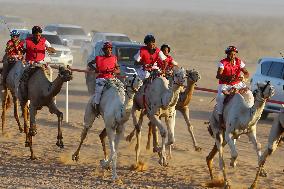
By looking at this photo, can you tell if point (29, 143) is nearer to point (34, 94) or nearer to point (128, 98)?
point (34, 94)

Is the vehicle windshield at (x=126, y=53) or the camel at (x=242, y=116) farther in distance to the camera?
the vehicle windshield at (x=126, y=53)

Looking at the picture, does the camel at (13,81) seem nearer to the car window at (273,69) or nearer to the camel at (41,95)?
the camel at (41,95)

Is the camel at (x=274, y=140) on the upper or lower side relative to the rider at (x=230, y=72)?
lower

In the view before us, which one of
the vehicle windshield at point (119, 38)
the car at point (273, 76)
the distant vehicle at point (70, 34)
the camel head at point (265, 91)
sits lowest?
the distant vehicle at point (70, 34)

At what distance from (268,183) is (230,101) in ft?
6.01

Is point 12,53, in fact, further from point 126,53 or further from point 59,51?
point 59,51

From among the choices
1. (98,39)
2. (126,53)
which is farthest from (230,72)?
(98,39)

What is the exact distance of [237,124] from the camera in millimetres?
13234

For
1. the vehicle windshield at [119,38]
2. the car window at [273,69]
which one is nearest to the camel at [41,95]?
the car window at [273,69]

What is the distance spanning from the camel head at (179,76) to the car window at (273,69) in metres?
9.32

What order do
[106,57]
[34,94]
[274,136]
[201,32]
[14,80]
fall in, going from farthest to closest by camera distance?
1. [201,32]
2. [14,80]
3. [34,94]
4. [106,57]
5. [274,136]

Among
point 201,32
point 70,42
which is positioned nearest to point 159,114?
point 70,42

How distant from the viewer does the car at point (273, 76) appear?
2300cm

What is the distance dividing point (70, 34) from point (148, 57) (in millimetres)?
30810
